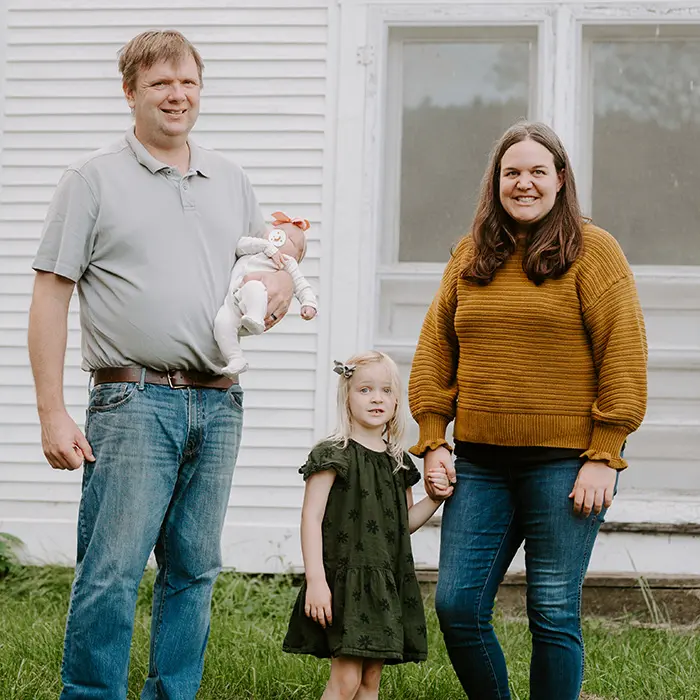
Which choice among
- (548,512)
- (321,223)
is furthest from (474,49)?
(548,512)

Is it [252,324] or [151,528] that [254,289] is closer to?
[252,324]

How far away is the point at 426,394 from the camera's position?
10.6 ft

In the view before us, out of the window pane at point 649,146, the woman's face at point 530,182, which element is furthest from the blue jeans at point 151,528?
the window pane at point 649,146

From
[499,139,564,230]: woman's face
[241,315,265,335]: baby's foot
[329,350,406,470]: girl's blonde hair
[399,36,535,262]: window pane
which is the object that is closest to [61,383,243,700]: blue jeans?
[241,315,265,335]: baby's foot

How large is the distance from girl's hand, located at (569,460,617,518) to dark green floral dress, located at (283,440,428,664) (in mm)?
581

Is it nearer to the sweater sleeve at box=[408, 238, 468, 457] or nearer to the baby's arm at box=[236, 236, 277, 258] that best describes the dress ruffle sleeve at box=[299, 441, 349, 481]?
the sweater sleeve at box=[408, 238, 468, 457]

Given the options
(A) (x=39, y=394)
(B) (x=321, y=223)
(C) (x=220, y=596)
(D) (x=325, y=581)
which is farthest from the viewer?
(B) (x=321, y=223)

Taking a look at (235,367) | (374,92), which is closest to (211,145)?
(374,92)

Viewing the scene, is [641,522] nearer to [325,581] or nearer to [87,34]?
[325,581]

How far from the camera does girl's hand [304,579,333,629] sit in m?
3.08

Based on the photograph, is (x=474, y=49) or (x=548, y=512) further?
(x=474, y=49)

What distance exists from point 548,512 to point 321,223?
282cm

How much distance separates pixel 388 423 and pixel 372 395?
14 centimetres

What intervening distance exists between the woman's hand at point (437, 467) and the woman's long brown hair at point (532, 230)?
1.75 ft
